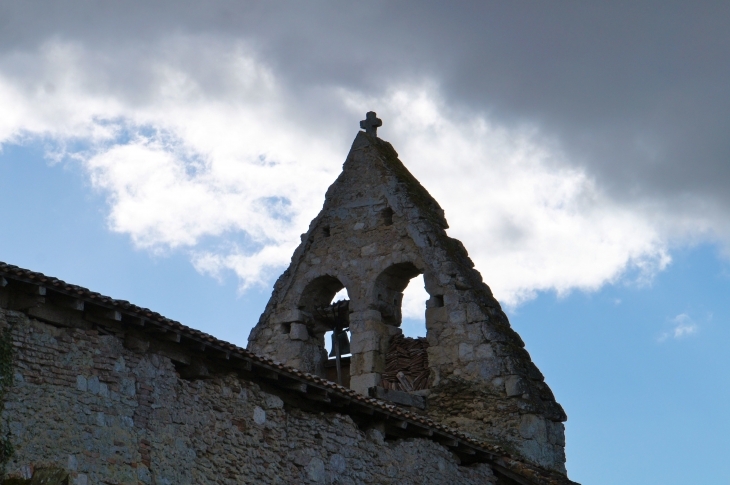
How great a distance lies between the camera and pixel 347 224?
18734mm

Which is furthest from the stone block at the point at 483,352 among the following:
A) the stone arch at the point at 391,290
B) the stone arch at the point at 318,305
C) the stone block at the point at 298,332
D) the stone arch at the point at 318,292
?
the stone block at the point at 298,332

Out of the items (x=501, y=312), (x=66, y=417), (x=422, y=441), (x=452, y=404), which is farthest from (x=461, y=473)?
(x=66, y=417)

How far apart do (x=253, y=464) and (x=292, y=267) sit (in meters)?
7.54

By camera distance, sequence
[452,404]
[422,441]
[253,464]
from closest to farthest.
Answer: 1. [253,464]
2. [422,441]
3. [452,404]

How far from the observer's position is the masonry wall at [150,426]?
9.73 m

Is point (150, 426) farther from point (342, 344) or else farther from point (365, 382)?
point (342, 344)

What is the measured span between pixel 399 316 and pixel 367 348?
101 centimetres

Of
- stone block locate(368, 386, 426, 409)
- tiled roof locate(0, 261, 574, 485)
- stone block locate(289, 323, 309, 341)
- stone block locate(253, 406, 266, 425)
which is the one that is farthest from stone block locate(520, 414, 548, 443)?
stone block locate(253, 406, 266, 425)

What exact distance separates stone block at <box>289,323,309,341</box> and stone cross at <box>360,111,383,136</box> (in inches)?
146

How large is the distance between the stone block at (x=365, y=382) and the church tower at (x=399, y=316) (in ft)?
0.07

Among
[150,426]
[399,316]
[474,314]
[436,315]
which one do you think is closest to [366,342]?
[399,316]

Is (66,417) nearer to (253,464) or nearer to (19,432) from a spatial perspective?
(19,432)

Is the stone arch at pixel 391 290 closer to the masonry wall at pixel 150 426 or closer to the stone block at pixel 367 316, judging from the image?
the stone block at pixel 367 316

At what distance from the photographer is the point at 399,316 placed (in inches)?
711
